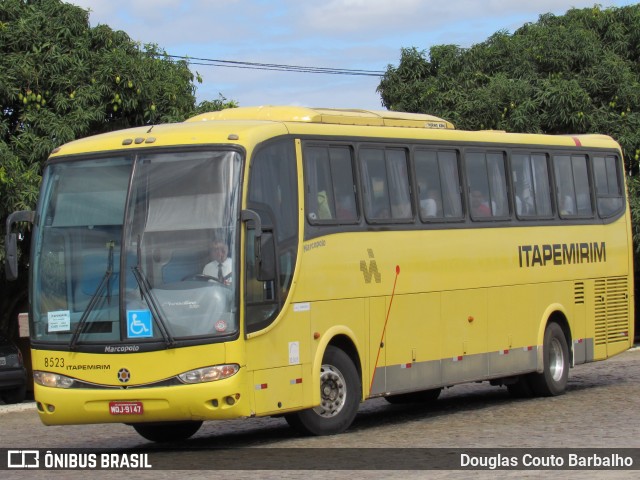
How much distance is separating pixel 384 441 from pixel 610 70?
69.3ft

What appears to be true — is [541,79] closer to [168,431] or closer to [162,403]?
[168,431]

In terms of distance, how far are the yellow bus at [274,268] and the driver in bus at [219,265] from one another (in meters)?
0.02

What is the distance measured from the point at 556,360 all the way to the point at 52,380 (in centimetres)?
829

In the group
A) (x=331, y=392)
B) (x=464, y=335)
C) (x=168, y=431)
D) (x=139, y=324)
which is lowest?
(x=168, y=431)

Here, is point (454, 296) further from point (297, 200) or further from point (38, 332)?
point (38, 332)

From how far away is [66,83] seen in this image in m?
25.2

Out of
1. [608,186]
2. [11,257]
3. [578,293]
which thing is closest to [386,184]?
[11,257]

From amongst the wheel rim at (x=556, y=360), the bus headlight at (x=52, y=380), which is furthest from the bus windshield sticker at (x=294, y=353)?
the wheel rim at (x=556, y=360)

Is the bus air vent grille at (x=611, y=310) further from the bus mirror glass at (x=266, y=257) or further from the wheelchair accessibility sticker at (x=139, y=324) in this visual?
the wheelchair accessibility sticker at (x=139, y=324)

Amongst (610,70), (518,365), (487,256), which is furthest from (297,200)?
(610,70)

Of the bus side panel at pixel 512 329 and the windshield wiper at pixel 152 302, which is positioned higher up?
the windshield wiper at pixel 152 302

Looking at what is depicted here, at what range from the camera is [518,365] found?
1864 centimetres

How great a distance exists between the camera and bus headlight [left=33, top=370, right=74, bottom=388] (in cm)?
1377

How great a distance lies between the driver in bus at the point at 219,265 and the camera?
530 inches
